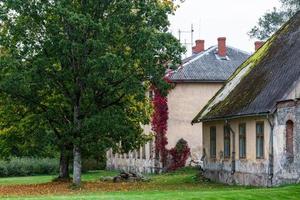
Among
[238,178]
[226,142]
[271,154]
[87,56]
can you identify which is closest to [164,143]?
[226,142]

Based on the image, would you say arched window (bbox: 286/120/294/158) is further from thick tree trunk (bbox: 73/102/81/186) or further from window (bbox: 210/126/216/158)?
thick tree trunk (bbox: 73/102/81/186)

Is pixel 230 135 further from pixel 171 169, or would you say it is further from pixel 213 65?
pixel 213 65

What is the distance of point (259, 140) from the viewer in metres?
30.7

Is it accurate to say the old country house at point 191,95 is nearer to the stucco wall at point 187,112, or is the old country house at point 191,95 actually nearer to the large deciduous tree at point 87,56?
the stucco wall at point 187,112

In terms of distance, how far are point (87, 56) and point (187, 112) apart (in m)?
19.2

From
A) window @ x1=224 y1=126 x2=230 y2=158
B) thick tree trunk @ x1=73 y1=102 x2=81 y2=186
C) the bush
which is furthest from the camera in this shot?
the bush

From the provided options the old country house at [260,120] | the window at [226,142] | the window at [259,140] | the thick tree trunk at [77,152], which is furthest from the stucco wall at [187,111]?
the window at [259,140]

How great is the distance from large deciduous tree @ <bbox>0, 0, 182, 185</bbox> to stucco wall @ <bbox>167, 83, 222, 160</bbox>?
1465 cm

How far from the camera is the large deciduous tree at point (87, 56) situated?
3209 cm

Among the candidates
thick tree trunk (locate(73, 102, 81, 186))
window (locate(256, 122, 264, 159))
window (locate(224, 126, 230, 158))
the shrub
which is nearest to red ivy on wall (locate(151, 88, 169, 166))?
the shrub

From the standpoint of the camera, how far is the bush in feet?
191

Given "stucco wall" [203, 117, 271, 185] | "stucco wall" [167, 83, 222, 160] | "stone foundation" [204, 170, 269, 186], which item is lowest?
"stone foundation" [204, 170, 269, 186]

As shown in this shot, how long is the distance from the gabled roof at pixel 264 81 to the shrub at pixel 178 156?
34.6 feet

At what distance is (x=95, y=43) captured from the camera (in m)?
31.2
